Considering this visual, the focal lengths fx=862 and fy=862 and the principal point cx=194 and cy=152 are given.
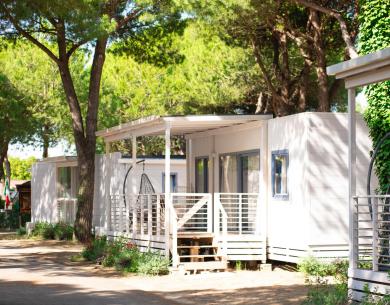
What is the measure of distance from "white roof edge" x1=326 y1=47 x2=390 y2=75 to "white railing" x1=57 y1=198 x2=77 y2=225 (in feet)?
60.7

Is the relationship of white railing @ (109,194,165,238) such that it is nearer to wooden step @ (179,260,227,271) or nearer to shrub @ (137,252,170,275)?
shrub @ (137,252,170,275)

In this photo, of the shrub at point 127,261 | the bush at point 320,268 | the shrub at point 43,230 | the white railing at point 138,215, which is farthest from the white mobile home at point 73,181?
the bush at point 320,268

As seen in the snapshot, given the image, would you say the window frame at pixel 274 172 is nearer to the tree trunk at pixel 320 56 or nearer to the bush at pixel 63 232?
the tree trunk at pixel 320 56

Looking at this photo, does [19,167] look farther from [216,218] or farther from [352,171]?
A: [352,171]

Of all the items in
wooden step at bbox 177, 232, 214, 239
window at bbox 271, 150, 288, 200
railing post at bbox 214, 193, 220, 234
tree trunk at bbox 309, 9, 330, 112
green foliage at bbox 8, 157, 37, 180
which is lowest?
wooden step at bbox 177, 232, 214, 239

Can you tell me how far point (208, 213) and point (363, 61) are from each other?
25.6 feet

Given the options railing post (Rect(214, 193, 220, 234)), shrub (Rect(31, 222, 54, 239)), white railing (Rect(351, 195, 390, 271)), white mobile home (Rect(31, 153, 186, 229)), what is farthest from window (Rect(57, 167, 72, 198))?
white railing (Rect(351, 195, 390, 271))

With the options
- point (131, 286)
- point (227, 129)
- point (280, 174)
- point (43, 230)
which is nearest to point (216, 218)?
point (280, 174)

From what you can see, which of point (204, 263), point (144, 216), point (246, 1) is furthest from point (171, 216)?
point (246, 1)

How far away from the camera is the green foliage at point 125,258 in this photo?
16.9 meters

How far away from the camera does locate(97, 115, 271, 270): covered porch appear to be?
17.8 m

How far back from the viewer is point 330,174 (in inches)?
651

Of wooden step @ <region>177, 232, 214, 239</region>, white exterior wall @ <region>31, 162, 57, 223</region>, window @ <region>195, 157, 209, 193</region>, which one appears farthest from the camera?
white exterior wall @ <region>31, 162, 57, 223</region>

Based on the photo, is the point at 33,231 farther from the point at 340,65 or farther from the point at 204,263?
the point at 340,65
